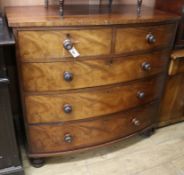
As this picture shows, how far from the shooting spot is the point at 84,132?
1391mm

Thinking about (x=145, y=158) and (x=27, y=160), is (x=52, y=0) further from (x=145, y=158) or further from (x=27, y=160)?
(x=145, y=158)

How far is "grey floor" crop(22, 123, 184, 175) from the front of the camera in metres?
1.49

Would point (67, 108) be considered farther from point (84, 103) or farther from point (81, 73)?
point (81, 73)

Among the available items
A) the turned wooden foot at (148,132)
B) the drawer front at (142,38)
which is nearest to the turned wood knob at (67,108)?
the drawer front at (142,38)

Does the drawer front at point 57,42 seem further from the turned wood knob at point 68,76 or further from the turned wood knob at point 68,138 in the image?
the turned wood knob at point 68,138

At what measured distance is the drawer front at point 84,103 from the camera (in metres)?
1.22

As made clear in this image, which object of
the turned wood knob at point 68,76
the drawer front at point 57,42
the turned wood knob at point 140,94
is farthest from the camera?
the turned wood knob at point 140,94

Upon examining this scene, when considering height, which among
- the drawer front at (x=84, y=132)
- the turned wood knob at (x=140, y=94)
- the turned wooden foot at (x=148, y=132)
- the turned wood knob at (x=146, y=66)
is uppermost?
the turned wood knob at (x=146, y=66)

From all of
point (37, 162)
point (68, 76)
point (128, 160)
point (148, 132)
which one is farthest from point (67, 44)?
point (148, 132)

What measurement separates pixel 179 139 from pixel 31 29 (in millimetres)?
1480

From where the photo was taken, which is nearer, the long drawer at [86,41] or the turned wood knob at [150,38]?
the long drawer at [86,41]

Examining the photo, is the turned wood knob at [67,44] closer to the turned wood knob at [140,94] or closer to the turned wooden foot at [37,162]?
the turned wood knob at [140,94]

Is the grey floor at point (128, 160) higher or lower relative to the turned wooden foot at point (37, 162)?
lower

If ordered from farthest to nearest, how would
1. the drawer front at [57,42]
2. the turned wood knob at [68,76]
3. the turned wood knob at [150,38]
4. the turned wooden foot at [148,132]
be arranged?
the turned wooden foot at [148,132], the turned wood knob at [150,38], the turned wood knob at [68,76], the drawer front at [57,42]
